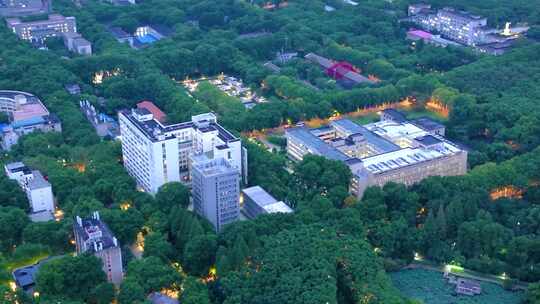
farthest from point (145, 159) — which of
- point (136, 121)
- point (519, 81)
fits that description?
point (519, 81)

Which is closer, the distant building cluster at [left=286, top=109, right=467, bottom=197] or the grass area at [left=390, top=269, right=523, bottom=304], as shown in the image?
the grass area at [left=390, top=269, right=523, bottom=304]

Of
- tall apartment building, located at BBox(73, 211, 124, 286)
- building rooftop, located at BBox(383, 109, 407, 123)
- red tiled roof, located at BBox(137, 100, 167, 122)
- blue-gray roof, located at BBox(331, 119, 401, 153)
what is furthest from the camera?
red tiled roof, located at BBox(137, 100, 167, 122)

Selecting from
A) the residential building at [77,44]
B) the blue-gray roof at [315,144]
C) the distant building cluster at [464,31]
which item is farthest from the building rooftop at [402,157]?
the residential building at [77,44]

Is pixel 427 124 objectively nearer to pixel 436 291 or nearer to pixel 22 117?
pixel 436 291

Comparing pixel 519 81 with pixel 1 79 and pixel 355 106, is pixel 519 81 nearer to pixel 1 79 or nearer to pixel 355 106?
pixel 355 106

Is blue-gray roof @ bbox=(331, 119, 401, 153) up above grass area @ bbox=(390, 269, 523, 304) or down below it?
above

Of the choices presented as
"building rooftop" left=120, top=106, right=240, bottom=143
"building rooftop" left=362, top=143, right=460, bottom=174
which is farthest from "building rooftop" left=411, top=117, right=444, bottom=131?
"building rooftop" left=120, top=106, right=240, bottom=143

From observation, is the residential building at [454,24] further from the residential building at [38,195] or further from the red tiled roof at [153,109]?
the residential building at [38,195]

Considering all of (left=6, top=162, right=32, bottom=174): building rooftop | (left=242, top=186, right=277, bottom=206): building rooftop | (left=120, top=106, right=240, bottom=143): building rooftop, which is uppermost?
(left=120, top=106, right=240, bottom=143): building rooftop

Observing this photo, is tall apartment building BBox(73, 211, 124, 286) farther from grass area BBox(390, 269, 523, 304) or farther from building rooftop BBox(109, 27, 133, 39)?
building rooftop BBox(109, 27, 133, 39)
